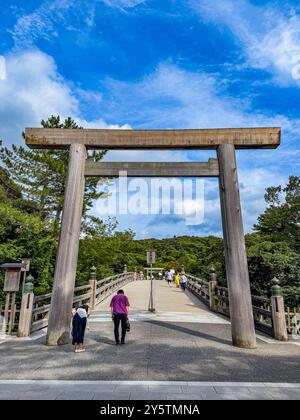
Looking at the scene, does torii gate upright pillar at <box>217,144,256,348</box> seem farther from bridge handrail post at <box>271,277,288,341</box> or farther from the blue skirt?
the blue skirt

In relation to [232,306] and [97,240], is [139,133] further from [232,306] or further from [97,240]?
[97,240]

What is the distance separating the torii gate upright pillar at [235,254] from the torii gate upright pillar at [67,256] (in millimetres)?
3798

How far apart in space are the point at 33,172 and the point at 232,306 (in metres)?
15.2

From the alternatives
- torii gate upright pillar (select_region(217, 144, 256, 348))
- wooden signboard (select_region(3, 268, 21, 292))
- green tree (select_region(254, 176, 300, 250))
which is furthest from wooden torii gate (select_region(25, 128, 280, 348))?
green tree (select_region(254, 176, 300, 250))

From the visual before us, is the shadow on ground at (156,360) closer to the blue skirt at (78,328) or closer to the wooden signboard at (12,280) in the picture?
the blue skirt at (78,328)

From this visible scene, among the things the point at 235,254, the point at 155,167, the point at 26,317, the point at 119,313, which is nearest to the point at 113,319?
the point at 119,313

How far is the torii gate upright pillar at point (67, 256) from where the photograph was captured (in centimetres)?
652

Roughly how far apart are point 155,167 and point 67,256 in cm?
329

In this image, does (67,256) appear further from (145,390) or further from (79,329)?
(145,390)

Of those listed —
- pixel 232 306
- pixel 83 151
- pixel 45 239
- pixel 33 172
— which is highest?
pixel 33 172

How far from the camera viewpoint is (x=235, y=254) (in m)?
6.78

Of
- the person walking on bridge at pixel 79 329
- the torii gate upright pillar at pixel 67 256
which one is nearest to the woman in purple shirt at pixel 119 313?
the person walking on bridge at pixel 79 329

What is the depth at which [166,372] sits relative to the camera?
4641mm
